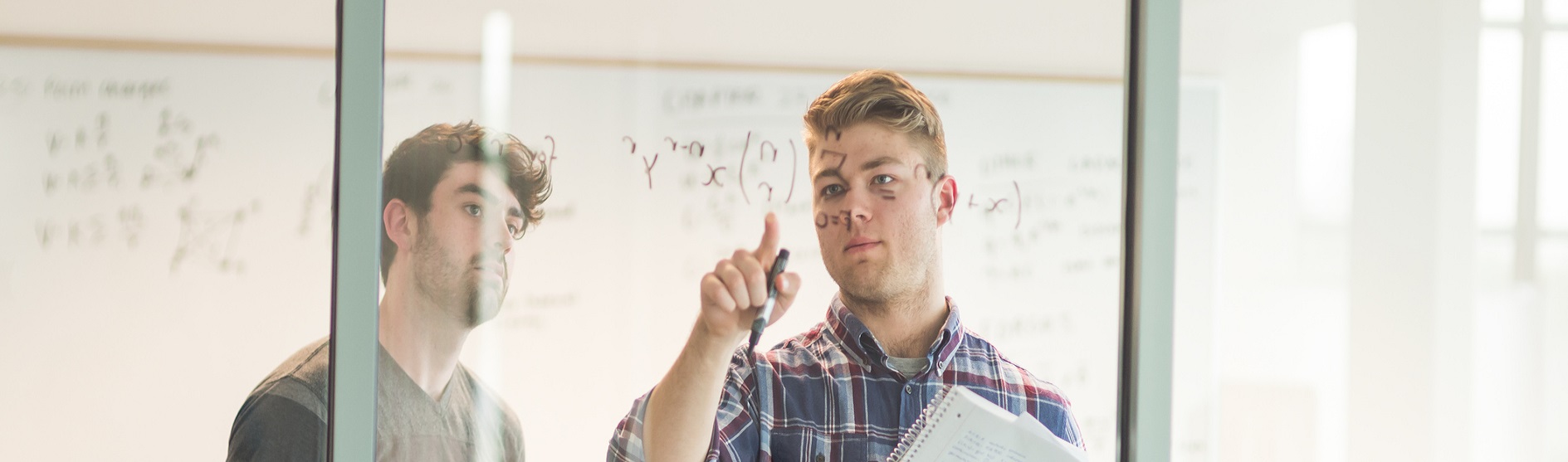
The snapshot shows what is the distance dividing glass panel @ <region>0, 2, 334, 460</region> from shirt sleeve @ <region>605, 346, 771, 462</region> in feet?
1.07

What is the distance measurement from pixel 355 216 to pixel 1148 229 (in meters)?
0.87

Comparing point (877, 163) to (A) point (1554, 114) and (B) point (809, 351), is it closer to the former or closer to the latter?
(B) point (809, 351)

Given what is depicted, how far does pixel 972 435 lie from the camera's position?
1.09 metres

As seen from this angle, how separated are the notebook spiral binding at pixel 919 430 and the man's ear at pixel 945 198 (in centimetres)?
19

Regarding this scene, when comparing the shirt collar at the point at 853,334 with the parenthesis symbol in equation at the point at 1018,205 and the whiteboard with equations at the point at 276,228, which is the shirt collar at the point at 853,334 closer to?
the whiteboard with equations at the point at 276,228

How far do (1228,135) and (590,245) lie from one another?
0.78 meters

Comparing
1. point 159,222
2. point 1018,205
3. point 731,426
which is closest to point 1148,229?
point 1018,205

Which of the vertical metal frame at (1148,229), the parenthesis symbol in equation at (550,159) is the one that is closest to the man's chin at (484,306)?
the parenthesis symbol in equation at (550,159)

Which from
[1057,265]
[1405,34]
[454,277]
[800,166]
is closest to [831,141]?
[800,166]

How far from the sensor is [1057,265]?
1.14 m

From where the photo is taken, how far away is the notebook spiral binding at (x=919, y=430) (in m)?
1.07

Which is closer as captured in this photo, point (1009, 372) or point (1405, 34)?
point (1009, 372)

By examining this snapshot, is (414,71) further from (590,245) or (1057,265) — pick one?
(1057,265)

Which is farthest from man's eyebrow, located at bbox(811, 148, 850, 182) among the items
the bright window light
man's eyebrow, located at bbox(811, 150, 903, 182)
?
the bright window light
